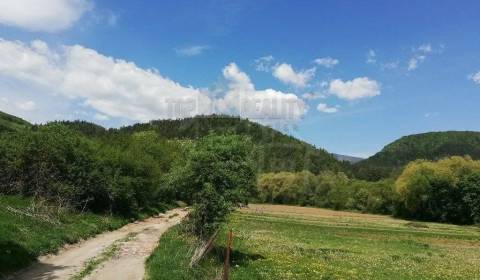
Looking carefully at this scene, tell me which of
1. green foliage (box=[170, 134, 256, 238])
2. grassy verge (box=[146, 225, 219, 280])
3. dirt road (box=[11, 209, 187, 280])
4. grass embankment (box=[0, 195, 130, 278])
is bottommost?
dirt road (box=[11, 209, 187, 280])

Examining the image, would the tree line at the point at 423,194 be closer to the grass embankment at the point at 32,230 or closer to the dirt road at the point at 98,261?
the grass embankment at the point at 32,230

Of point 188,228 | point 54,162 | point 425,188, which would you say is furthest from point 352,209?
point 188,228

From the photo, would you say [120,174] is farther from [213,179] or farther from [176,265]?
[176,265]

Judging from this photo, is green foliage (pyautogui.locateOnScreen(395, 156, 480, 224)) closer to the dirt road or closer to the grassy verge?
the dirt road

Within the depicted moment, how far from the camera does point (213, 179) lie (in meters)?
28.8

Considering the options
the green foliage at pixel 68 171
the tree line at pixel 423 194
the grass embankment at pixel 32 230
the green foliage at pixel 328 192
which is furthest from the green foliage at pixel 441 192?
the grass embankment at pixel 32 230

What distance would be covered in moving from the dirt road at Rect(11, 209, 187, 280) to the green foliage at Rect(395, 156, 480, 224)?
101 metres

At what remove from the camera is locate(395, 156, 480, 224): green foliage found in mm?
117250

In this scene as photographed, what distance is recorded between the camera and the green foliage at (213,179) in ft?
93.4

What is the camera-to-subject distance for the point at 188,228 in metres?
29.9

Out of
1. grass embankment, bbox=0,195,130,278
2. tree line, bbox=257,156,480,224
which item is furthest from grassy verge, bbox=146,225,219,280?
tree line, bbox=257,156,480,224

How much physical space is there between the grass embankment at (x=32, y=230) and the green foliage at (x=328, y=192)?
106 m

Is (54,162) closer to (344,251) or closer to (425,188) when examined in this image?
(344,251)

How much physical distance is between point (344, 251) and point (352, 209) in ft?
386
